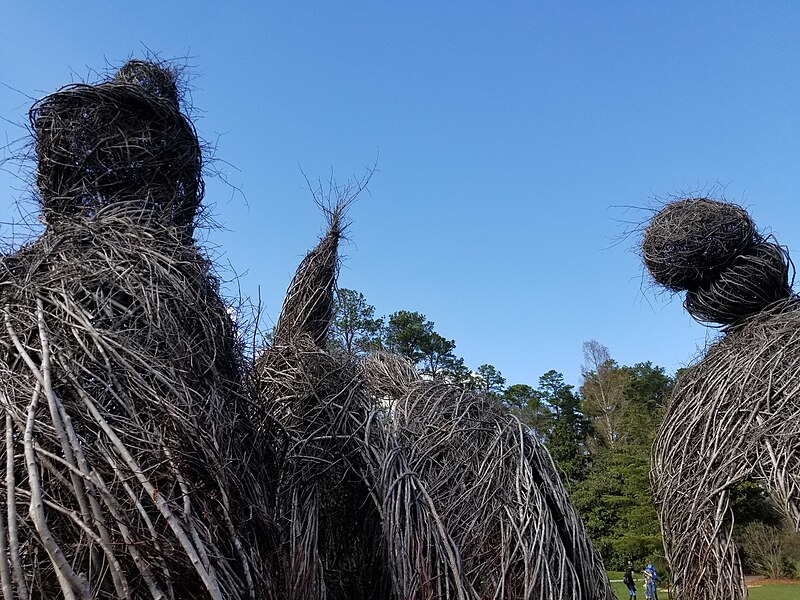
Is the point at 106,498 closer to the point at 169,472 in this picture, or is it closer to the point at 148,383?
the point at 169,472

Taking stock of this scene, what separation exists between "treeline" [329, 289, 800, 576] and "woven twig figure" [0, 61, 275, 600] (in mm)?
6835

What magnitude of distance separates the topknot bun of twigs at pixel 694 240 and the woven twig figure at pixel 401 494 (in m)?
2.08

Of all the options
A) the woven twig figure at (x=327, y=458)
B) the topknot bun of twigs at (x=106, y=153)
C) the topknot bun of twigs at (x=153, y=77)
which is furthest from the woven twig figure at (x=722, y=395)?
the topknot bun of twigs at (x=153, y=77)

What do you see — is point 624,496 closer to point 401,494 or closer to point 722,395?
point 722,395

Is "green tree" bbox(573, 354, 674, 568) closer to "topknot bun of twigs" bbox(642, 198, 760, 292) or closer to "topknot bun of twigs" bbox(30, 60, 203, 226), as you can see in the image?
"topknot bun of twigs" bbox(642, 198, 760, 292)

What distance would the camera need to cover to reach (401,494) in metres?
3.24

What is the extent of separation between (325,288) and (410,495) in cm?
159

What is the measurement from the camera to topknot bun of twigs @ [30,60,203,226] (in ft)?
9.87

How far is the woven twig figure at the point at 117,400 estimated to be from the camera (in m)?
1.67

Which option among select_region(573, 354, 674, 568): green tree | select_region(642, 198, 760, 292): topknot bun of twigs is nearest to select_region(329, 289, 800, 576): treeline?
select_region(573, 354, 674, 568): green tree

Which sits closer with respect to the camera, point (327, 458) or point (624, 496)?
point (327, 458)

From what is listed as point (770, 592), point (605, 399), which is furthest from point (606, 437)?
point (770, 592)

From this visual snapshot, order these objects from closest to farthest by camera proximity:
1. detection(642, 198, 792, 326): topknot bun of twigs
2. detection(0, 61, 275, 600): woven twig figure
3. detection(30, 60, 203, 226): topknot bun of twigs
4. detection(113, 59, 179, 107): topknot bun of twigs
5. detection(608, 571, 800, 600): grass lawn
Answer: detection(0, 61, 275, 600): woven twig figure → detection(30, 60, 203, 226): topknot bun of twigs → detection(113, 59, 179, 107): topknot bun of twigs → detection(642, 198, 792, 326): topknot bun of twigs → detection(608, 571, 800, 600): grass lawn

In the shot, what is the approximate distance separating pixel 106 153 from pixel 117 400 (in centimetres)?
163
